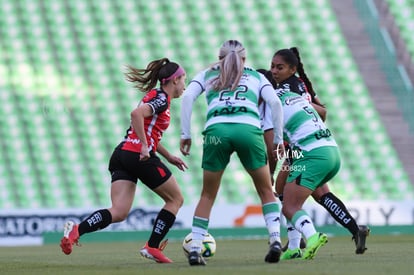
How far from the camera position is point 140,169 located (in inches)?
379

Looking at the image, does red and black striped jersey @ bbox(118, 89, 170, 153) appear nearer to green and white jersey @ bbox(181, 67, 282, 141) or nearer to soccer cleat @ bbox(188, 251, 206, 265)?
green and white jersey @ bbox(181, 67, 282, 141)

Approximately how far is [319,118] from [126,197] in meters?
2.05

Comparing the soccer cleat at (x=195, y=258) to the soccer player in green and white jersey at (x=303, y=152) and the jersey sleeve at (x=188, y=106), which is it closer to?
the jersey sleeve at (x=188, y=106)

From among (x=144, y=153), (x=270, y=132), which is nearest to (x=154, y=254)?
(x=144, y=153)

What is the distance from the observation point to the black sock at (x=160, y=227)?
9602 millimetres

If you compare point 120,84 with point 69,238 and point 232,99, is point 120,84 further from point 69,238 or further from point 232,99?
point 232,99

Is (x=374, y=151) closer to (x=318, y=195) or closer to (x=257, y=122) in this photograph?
(x=318, y=195)

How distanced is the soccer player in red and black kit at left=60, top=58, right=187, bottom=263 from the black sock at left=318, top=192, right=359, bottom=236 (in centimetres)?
161

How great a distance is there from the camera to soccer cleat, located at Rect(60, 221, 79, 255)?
30.7 feet

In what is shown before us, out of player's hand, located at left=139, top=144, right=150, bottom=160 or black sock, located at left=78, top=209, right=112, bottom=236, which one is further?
black sock, located at left=78, top=209, right=112, bottom=236

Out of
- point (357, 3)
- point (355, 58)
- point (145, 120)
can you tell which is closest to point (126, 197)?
point (145, 120)

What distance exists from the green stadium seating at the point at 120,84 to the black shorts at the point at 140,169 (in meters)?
11.6

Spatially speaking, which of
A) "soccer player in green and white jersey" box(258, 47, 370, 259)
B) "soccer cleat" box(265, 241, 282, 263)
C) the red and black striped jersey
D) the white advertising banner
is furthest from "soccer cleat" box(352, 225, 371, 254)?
the white advertising banner

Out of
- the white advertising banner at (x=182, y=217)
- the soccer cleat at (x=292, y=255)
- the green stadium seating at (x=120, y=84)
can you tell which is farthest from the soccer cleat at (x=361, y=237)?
the green stadium seating at (x=120, y=84)
